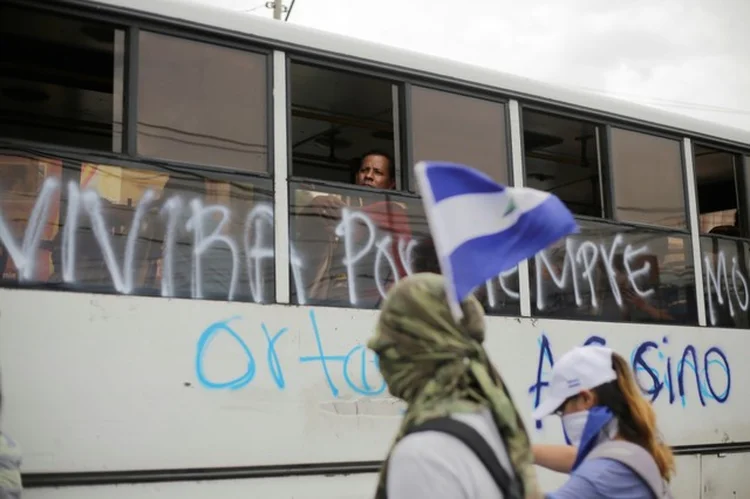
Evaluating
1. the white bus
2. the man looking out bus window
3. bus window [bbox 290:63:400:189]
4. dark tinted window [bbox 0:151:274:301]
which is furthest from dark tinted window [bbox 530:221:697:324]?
dark tinted window [bbox 0:151:274:301]

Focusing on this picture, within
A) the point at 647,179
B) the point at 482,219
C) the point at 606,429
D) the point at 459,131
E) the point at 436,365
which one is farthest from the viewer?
the point at 647,179

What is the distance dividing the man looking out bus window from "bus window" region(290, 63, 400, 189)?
0.27 ft

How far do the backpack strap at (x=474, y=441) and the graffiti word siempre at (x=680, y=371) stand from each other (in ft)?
12.3

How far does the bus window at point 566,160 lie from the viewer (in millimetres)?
5750

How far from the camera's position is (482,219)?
2.29 m

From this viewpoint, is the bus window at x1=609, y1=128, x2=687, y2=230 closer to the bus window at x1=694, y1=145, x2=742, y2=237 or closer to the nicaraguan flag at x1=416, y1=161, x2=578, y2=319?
the bus window at x1=694, y1=145, x2=742, y2=237

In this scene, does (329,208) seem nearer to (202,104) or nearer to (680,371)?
(202,104)

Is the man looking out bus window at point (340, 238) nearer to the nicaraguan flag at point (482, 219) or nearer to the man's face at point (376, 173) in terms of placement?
the man's face at point (376, 173)

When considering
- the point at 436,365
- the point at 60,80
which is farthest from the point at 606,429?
the point at 60,80

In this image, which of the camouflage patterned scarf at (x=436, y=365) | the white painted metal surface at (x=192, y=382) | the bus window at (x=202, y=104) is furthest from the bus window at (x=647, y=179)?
the camouflage patterned scarf at (x=436, y=365)

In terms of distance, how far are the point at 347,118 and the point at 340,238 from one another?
3.20 ft

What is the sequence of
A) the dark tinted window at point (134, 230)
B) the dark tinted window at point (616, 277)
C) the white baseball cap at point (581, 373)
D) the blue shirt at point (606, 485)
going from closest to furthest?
the blue shirt at point (606, 485) → the white baseball cap at point (581, 373) → the dark tinted window at point (134, 230) → the dark tinted window at point (616, 277)

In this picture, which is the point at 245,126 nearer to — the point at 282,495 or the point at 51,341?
the point at 51,341

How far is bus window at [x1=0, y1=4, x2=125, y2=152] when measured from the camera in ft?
14.3
